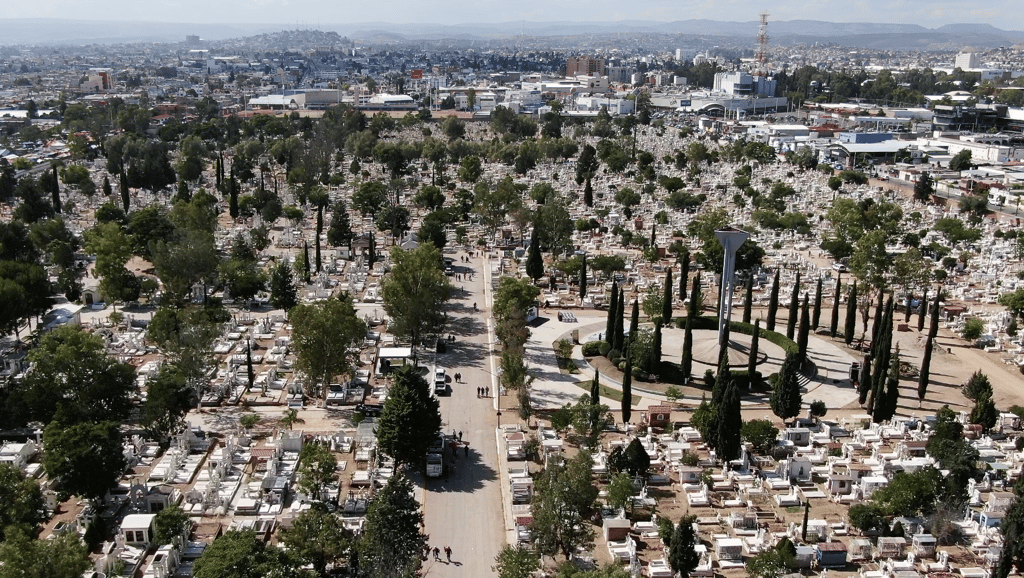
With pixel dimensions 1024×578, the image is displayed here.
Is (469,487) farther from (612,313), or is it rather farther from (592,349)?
(612,313)

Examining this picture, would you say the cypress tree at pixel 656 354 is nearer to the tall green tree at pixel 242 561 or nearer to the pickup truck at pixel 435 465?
the pickup truck at pixel 435 465

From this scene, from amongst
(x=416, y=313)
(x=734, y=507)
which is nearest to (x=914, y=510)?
(x=734, y=507)

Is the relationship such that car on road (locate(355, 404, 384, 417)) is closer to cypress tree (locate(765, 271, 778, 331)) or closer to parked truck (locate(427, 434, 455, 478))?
parked truck (locate(427, 434, 455, 478))

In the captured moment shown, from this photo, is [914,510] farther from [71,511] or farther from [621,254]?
[621,254]

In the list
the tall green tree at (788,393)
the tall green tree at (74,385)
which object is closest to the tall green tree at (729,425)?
the tall green tree at (788,393)

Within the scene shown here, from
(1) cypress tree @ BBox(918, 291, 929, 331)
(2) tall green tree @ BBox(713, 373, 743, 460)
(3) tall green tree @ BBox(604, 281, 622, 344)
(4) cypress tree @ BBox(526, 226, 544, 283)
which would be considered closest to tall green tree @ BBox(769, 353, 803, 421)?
(2) tall green tree @ BBox(713, 373, 743, 460)

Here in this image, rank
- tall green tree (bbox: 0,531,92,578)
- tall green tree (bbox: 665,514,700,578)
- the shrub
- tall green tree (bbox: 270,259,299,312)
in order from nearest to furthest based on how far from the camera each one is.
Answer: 1. tall green tree (bbox: 0,531,92,578)
2. tall green tree (bbox: 665,514,700,578)
3. the shrub
4. tall green tree (bbox: 270,259,299,312)
